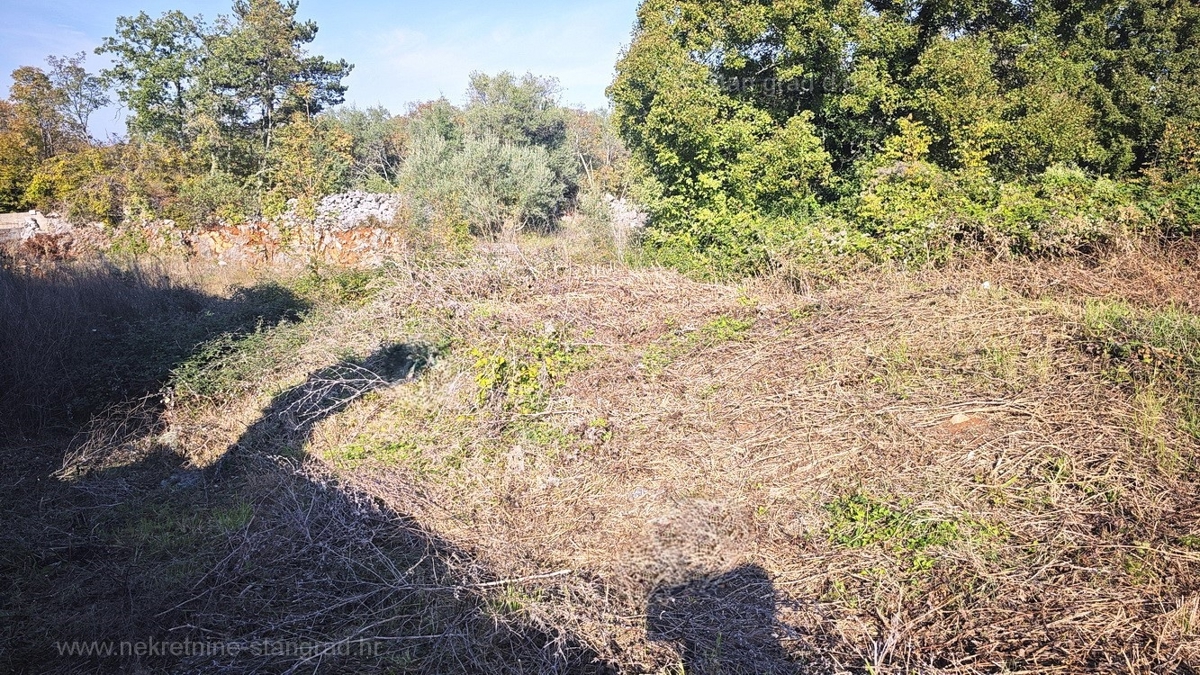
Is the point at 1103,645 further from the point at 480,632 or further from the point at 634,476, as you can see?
the point at 480,632

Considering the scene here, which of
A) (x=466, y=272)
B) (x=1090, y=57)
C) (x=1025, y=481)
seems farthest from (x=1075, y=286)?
(x=1090, y=57)

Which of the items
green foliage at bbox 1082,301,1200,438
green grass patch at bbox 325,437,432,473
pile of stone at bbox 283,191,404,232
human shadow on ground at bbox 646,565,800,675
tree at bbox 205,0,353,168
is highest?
tree at bbox 205,0,353,168

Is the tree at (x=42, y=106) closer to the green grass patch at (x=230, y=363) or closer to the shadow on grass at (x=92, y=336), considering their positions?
the shadow on grass at (x=92, y=336)

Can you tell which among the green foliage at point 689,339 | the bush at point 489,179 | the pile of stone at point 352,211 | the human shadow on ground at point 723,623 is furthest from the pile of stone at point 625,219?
the human shadow on ground at point 723,623

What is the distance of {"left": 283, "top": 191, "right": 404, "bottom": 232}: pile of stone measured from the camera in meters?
11.6

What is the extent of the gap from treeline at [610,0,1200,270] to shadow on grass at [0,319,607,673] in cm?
535

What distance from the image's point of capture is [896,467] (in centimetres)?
374

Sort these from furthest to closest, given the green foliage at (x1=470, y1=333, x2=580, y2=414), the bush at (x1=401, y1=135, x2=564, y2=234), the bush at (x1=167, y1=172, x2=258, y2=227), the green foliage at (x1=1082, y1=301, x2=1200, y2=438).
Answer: the bush at (x1=401, y1=135, x2=564, y2=234) → the bush at (x1=167, y1=172, x2=258, y2=227) → the green foliage at (x1=470, y1=333, x2=580, y2=414) → the green foliage at (x1=1082, y1=301, x2=1200, y2=438)

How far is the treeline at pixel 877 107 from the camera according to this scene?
959 cm

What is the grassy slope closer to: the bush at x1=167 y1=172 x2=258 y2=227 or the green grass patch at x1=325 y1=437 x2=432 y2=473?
the green grass patch at x1=325 y1=437 x2=432 y2=473

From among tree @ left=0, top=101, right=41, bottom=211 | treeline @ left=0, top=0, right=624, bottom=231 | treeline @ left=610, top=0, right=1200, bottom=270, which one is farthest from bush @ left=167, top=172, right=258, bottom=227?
treeline @ left=610, top=0, right=1200, bottom=270

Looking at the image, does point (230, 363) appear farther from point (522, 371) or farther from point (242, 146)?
point (242, 146)

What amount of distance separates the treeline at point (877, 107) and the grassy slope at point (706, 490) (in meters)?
2.75

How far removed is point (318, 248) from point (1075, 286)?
10.4m
